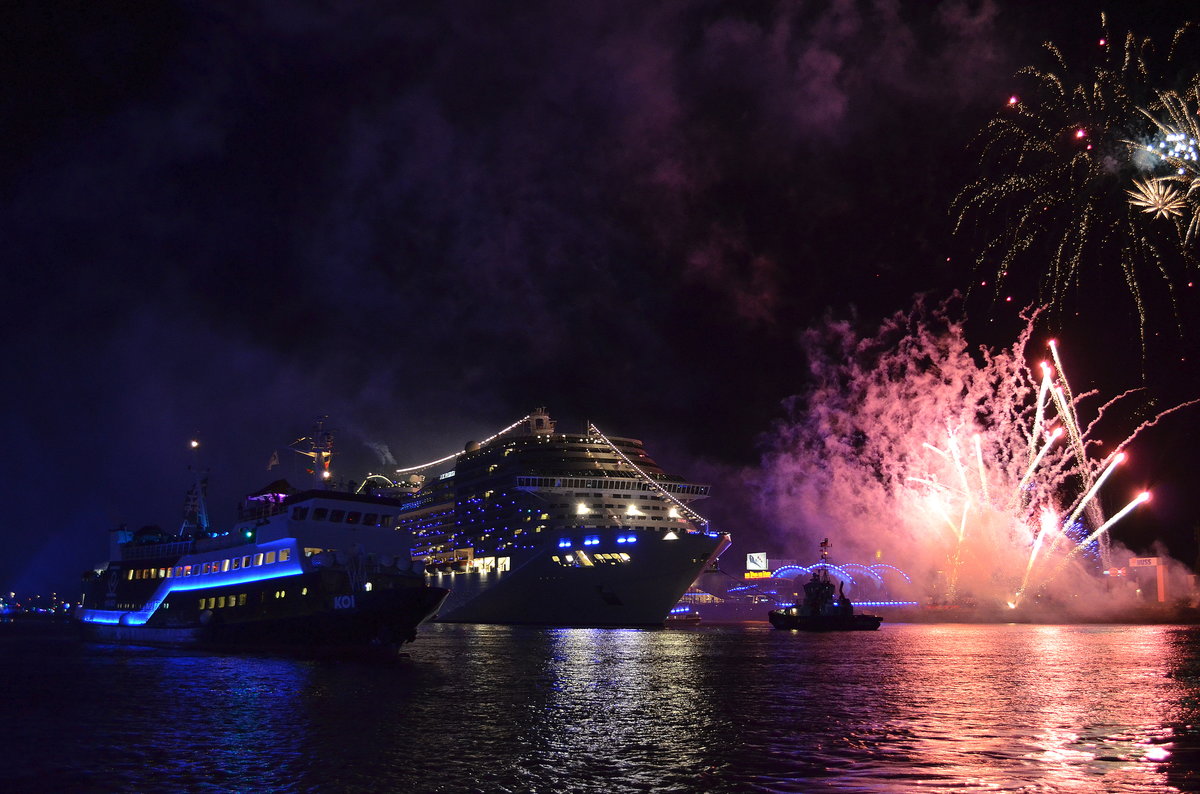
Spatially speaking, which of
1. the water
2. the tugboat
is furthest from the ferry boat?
the tugboat

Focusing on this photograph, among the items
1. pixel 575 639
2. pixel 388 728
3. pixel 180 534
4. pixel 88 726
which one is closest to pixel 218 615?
pixel 180 534

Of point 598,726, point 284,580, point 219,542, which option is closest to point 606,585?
point 219,542

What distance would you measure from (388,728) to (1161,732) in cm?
1789

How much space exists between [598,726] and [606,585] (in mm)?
59516

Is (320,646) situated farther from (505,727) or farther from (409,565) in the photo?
(505,727)

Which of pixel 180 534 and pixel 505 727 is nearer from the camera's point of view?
pixel 505 727

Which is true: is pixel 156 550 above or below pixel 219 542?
below

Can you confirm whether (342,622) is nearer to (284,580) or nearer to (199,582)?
(284,580)

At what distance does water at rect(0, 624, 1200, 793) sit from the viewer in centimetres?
1598

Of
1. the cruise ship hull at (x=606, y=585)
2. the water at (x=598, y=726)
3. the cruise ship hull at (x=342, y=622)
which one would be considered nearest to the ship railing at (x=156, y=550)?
the cruise ship hull at (x=342, y=622)

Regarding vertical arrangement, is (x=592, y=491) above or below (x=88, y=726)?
above

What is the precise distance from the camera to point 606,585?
80.9 metres

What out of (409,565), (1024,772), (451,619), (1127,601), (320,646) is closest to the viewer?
(1024,772)

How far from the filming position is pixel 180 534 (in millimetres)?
60250
